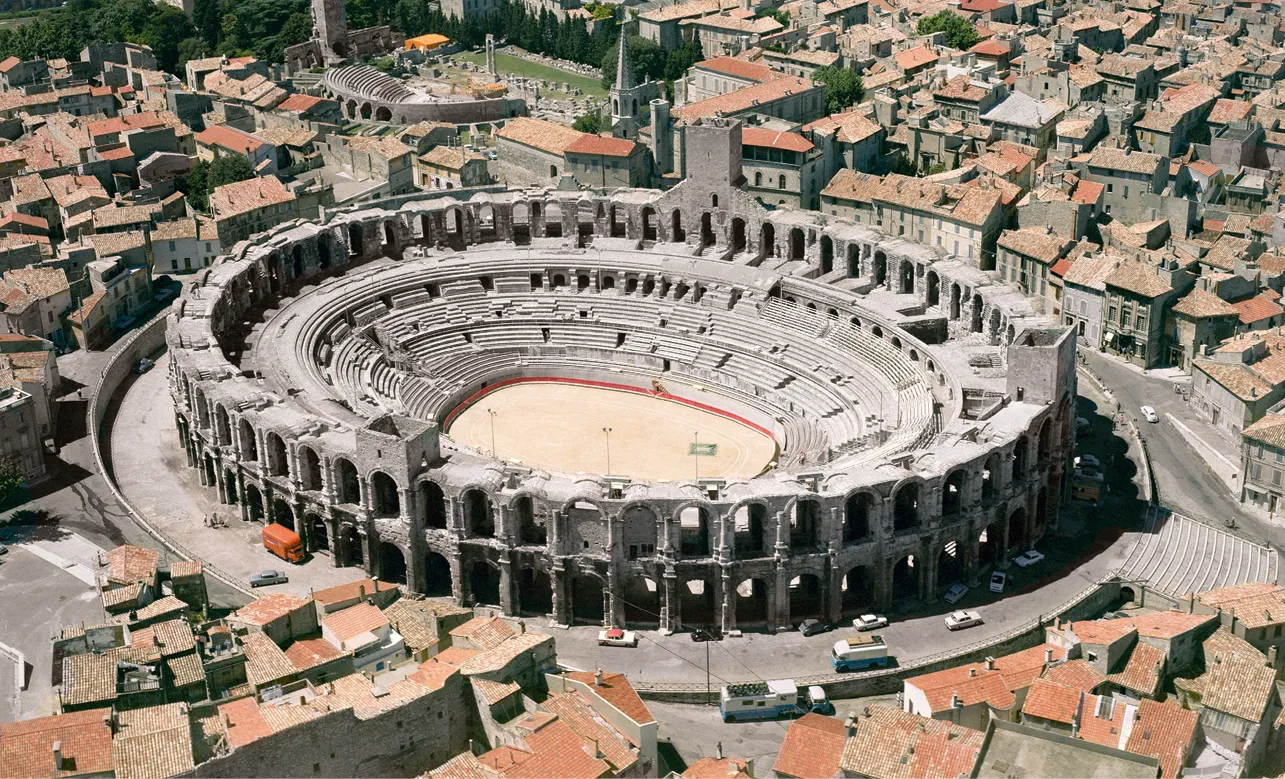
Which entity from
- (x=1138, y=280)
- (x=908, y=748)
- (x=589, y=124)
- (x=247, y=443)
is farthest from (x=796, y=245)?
(x=908, y=748)

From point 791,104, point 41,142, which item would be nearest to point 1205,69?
point 791,104

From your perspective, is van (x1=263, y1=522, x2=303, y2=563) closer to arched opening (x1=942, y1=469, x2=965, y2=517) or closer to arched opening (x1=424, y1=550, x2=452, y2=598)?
arched opening (x1=424, y1=550, x2=452, y2=598)

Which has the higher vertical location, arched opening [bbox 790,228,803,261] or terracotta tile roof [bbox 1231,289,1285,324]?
arched opening [bbox 790,228,803,261]

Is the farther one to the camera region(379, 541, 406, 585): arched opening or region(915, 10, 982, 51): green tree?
region(915, 10, 982, 51): green tree

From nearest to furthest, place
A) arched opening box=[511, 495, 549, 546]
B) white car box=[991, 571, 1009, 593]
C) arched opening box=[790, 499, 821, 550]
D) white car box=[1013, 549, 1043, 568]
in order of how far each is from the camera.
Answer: arched opening box=[790, 499, 821, 550] < arched opening box=[511, 495, 549, 546] < white car box=[991, 571, 1009, 593] < white car box=[1013, 549, 1043, 568]

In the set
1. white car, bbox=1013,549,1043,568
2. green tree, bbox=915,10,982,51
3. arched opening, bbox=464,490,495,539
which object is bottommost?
white car, bbox=1013,549,1043,568

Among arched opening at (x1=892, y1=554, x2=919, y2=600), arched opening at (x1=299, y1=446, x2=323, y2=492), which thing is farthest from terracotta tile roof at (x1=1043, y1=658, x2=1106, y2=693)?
arched opening at (x1=299, y1=446, x2=323, y2=492)

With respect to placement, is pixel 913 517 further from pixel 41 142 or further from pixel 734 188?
pixel 41 142

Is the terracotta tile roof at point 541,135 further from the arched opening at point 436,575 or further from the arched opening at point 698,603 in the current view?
the arched opening at point 698,603
